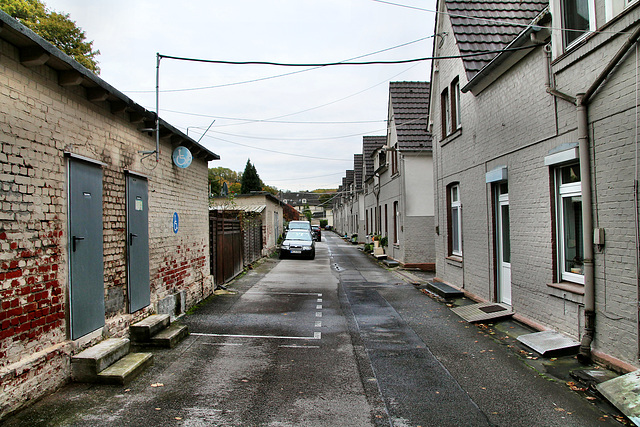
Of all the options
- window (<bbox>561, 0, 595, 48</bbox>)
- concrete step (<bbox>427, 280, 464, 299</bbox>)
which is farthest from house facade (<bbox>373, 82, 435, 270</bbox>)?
window (<bbox>561, 0, 595, 48</bbox>)

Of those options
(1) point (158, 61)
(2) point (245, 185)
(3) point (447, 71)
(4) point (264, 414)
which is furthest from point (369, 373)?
(2) point (245, 185)

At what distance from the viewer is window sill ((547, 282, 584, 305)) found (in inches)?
227

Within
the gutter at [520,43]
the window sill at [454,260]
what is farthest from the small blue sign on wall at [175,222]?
the window sill at [454,260]

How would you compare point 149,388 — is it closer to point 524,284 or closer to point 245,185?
point 524,284

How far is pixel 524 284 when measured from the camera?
7.41 metres

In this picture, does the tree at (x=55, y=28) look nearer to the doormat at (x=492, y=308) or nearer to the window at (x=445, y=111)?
the window at (x=445, y=111)

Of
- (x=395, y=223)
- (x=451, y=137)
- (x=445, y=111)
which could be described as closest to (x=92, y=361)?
(x=451, y=137)

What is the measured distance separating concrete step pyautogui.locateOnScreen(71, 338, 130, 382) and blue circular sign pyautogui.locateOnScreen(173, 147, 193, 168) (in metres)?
4.21

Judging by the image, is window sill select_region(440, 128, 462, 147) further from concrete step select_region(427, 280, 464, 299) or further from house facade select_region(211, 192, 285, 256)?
house facade select_region(211, 192, 285, 256)

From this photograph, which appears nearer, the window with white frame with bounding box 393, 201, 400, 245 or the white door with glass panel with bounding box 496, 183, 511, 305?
the white door with glass panel with bounding box 496, 183, 511, 305

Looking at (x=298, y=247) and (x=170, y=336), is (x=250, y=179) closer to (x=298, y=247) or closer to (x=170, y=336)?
(x=298, y=247)

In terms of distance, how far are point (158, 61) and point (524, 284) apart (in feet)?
24.1

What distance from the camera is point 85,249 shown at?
207 inches

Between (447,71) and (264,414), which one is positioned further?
(447,71)
